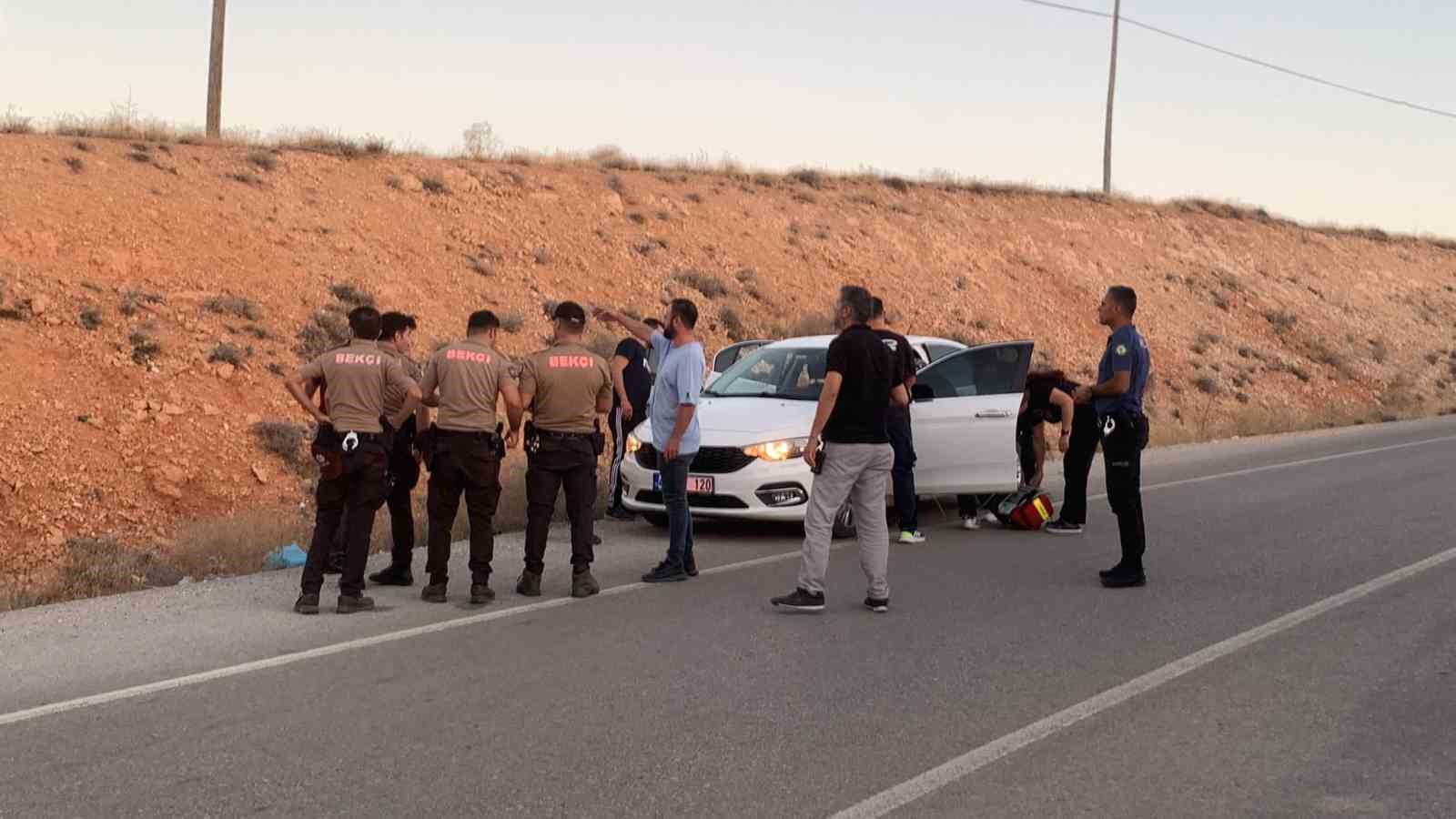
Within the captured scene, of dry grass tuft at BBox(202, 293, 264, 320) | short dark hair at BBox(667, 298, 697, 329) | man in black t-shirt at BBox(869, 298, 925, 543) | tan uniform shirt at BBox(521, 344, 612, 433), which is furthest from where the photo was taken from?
dry grass tuft at BBox(202, 293, 264, 320)

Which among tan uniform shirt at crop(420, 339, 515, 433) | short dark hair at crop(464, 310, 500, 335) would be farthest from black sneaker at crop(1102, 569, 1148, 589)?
short dark hair at crop(464, 310, 500, 335)

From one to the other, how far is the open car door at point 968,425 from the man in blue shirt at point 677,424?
319cm

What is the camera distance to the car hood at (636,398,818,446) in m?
11.3

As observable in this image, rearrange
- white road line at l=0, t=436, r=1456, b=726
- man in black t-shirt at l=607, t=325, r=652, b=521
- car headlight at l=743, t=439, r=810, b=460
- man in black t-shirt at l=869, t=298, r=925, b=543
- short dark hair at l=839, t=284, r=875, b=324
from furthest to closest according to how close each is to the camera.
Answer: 1. man in black t-shirt at l=607, t=325, r=652, b=521
2. man in black t-shirt at l=869, t=298, r=925, b=543
3. car headlight at l=743, t=439, r=810, b=460
4. short dark hair at l=839, t=284, r=875, b=324
5. white road line at l=0, t=436, r=1456, b=726

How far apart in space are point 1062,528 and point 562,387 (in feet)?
17.7

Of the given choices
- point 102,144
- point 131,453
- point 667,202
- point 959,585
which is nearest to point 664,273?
point 667,202

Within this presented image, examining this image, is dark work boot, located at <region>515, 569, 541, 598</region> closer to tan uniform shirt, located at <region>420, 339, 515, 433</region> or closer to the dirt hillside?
tan uniform shirt, located at <region>420, 339, 515, 433</region>

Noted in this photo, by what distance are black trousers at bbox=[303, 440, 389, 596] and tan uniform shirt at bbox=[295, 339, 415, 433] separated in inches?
6.2

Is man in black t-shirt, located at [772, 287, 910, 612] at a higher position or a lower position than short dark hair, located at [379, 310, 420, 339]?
lower

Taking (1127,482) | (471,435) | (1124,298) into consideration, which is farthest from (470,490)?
(1124,298)

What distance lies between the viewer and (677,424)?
30.6 ft

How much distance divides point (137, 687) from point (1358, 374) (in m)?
43.2

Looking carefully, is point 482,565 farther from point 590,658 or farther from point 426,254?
point 426,254

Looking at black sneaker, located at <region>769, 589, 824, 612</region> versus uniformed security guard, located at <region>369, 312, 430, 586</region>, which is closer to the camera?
black sneaker, located at <region>769, 589, 824, 612</region>
